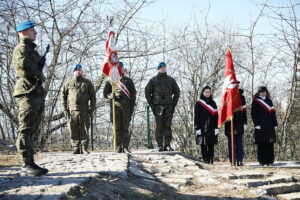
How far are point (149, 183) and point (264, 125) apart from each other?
13.4ft

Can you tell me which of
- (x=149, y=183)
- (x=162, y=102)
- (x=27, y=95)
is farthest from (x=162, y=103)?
(x=27, y=95)

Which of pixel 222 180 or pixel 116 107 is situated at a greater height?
pixel 116 107

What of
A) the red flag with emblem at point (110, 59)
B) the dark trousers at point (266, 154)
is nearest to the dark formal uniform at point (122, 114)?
the red flag with emblem at point (110, 59)

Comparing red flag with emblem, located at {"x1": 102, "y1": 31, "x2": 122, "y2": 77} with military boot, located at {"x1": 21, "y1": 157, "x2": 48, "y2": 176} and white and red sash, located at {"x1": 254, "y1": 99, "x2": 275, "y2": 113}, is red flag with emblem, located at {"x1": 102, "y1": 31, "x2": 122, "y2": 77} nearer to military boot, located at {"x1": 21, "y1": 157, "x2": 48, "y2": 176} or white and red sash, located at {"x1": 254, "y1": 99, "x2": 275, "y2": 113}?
white and red sash, located at {"x1": 254, "y1": 99, "x2": 275, "y2": 113}

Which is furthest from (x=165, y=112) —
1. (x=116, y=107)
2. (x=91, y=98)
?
(x=91, y=98)

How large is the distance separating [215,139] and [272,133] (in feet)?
4.45

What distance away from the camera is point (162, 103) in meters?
8.55

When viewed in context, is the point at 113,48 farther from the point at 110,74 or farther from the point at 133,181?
the point at 133,181

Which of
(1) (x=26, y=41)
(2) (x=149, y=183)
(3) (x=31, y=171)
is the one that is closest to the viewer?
(3) (x=31, y=171)

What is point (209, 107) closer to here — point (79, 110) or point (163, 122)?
point (163, 122)

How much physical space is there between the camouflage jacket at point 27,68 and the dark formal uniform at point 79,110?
3539 millimetres

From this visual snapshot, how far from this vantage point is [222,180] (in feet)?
18.9

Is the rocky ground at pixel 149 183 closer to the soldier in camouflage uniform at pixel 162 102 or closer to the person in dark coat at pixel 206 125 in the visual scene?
the person in dark coat at pixel 206 125

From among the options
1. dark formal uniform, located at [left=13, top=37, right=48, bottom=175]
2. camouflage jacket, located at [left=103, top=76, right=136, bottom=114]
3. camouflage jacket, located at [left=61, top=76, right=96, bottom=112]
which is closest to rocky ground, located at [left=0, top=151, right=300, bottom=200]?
dark formal uniform, located at [left=13, top=37, right=48, bottom=175]
